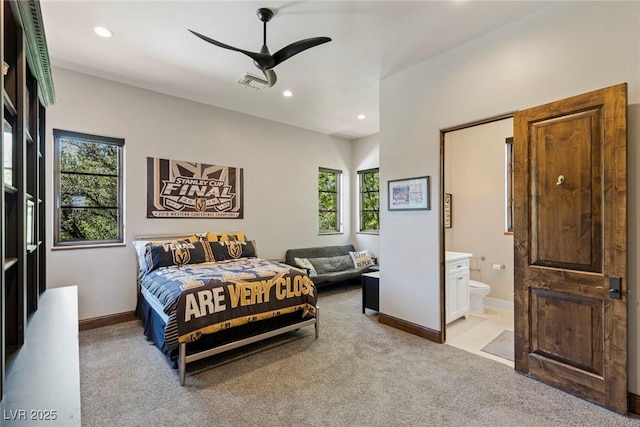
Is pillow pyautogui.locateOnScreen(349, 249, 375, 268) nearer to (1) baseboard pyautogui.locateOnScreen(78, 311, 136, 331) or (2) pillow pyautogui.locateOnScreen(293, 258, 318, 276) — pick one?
(2) pillow pyautogui.locateOnScreen(293, 258, 318, 276)

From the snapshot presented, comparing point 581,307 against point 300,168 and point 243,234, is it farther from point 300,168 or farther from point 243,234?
point 300,168

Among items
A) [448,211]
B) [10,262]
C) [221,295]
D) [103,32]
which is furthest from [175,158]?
[448,211]

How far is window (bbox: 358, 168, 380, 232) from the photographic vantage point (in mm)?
6414

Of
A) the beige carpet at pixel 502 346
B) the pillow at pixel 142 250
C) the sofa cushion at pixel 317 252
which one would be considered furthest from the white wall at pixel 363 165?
the pillow at pixel 142 250

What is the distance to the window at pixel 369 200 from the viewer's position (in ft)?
21.0

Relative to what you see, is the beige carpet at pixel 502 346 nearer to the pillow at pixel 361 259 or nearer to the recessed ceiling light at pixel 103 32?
the pillow at pixel 361 259

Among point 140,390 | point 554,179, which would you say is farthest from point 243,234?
point 554,179

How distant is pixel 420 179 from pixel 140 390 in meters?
3.28

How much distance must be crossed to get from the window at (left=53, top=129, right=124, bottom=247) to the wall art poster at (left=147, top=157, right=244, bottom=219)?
0.41 meters

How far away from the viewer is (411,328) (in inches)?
139

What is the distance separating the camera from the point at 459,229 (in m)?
5.05

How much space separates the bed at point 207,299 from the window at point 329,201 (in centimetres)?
267

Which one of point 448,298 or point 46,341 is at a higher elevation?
point 46,341

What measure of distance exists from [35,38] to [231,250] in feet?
10.4
